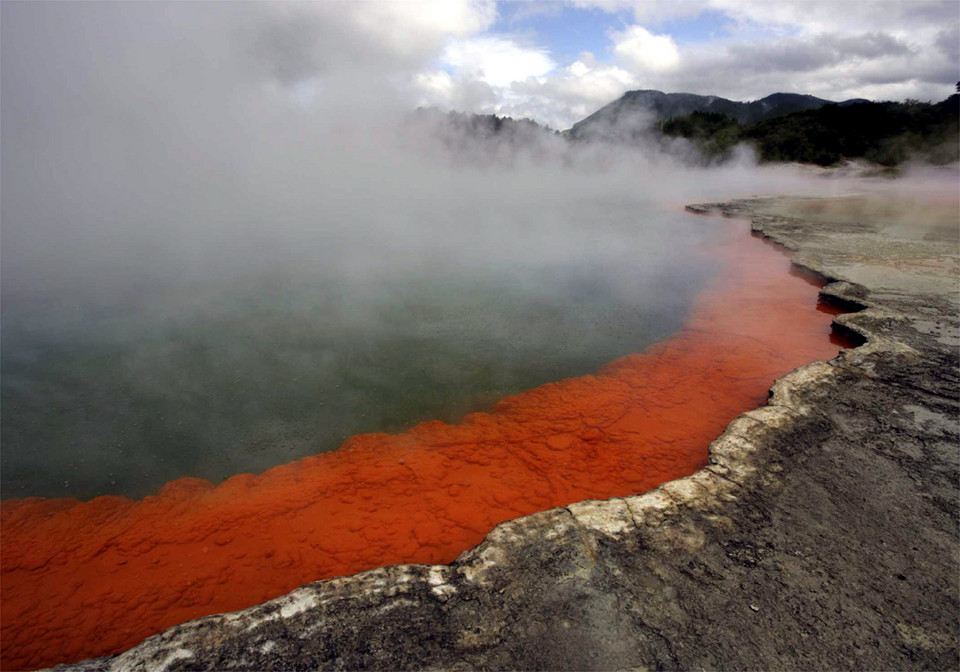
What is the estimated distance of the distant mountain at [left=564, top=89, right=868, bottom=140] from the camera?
30.3 metres

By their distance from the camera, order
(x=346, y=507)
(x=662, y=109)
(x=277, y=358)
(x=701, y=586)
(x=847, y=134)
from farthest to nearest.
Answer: (x=662, y=109) → (x=847, y=134) → (x=277, y=358) → (x=346, y=507) → (x=701, y=586)

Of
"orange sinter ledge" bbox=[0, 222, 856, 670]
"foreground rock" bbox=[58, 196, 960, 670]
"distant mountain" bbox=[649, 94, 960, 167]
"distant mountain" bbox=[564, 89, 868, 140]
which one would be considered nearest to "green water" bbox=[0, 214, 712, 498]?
"orange sinter ledge" bbox=[0, 222, 856, 670]

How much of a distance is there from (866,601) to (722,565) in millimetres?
509

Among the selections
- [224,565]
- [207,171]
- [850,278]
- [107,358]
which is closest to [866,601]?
[224,565]

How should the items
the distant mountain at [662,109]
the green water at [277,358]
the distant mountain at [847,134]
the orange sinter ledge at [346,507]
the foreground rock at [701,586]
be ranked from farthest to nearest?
1. the distant mountain at [662,109]
2. the distant mountain at [847,134]
3. the green water at [277,358]
4. the orange sinter ledge at [346,507]
5. the foreground rock at [701,586]

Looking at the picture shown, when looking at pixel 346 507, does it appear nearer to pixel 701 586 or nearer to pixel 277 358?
pixel 701 586

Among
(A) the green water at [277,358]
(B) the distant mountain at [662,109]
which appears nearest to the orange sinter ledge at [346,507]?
(A) the green water at [277,358]

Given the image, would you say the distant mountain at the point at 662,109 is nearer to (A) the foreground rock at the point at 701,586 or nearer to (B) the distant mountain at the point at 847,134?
(B) the distant mountain at the point at 847,134

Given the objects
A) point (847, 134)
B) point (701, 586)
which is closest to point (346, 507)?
point (701, 586)

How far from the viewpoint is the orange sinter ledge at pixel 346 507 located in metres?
2.37

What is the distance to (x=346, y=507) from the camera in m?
2.88

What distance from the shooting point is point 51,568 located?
2.61 m

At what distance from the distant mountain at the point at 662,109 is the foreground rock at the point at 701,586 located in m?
30.1

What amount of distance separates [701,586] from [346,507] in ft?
6.67
